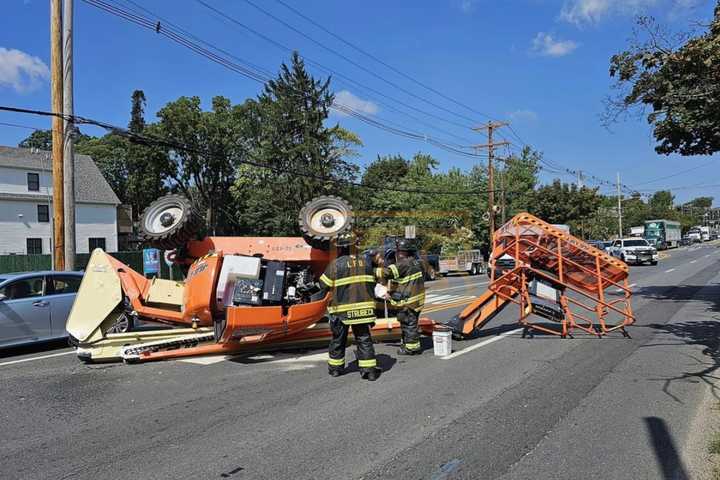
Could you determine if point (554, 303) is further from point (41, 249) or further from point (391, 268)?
point (41, 249)

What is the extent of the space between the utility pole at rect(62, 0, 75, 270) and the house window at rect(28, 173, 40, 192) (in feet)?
102

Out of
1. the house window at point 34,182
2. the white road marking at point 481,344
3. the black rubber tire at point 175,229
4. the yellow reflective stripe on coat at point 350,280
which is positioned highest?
the house window at point 34,182

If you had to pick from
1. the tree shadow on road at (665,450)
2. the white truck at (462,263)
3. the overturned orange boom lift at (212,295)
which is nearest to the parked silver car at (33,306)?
the overturned orange boom lift at (212,295)

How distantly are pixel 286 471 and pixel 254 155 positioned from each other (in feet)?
148

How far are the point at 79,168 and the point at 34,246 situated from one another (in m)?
7.84

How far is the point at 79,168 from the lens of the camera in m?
44.6

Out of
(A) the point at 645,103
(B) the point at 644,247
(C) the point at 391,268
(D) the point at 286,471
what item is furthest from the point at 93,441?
(B) the point at 644,247

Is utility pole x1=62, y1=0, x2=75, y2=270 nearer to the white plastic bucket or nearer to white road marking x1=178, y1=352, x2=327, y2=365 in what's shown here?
white road marking x1=178, y1=352, x2=327, y2=365

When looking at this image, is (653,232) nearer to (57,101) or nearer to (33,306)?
(57,101)

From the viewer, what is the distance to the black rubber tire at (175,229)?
8.58 metres

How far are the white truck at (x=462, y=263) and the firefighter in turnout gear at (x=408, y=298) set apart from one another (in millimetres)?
22443

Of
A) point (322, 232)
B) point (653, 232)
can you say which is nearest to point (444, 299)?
point (322, 232)

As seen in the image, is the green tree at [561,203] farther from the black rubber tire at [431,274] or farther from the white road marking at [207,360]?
the white road marking at [207,360]

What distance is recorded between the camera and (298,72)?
42.5 metres
